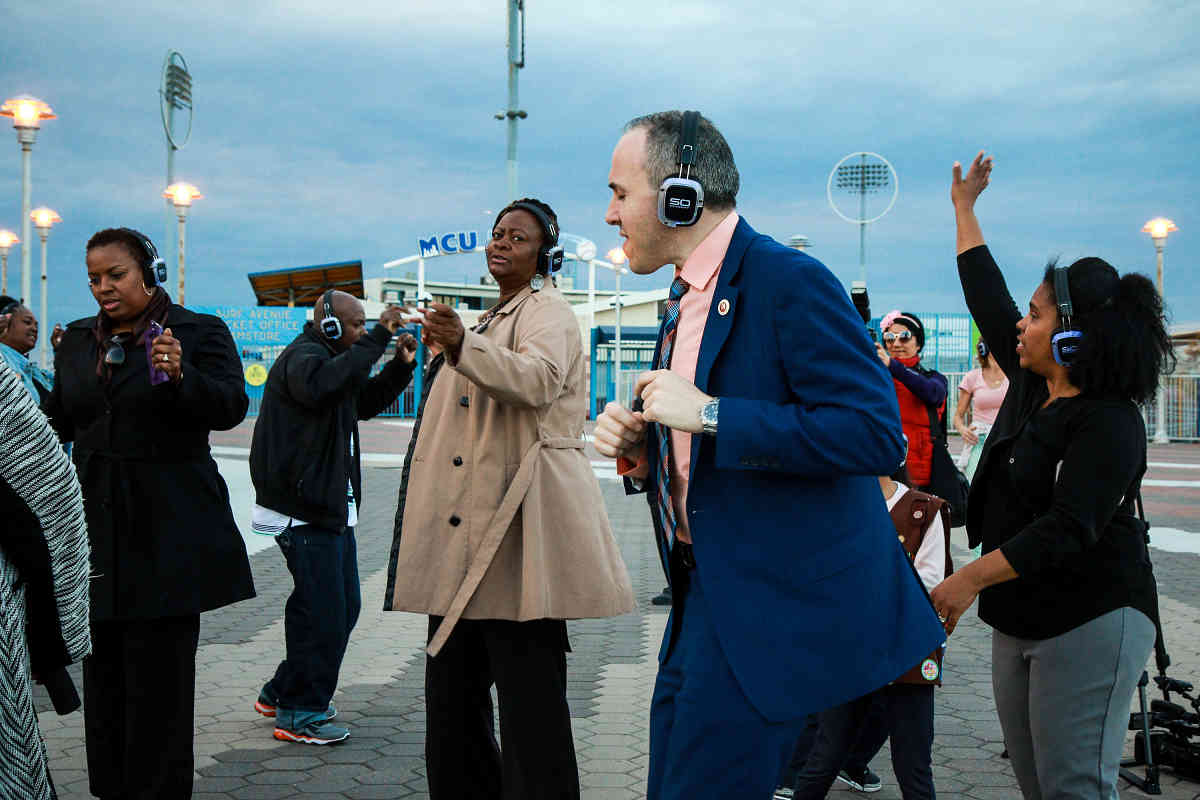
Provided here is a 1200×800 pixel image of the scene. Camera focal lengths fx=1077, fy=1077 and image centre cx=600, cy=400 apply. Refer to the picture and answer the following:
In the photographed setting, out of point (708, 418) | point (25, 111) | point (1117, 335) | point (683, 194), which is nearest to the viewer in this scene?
point (708, 418)

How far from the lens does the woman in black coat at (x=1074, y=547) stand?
2.91m

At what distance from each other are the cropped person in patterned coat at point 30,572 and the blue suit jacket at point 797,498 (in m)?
1.45

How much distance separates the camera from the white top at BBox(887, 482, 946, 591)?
405 cm

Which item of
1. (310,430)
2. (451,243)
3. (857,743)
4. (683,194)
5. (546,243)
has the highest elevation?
(451,243)

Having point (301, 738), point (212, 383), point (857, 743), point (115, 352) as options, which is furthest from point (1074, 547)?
point (301, 738)

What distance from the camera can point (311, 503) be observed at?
511 centimetres

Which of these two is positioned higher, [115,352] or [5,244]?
[5,244]

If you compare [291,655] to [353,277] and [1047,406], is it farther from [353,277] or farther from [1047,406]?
[353,277]

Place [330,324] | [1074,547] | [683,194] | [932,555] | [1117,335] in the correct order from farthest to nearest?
[330,324] → [932,555] → [1117,335] → [1074,547] → [683,194]

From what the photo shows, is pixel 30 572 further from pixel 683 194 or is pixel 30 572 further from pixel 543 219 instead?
pixel 543 219

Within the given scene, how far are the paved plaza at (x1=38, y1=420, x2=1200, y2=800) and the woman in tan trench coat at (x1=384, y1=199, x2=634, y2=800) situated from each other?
970 millimetres

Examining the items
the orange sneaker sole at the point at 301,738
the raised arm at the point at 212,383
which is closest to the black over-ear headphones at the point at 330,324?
the raised arm at the point at 212,383

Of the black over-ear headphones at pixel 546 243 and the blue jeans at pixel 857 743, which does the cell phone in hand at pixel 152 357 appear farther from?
the blue jeans at pixel 857 743

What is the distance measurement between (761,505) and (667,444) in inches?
11.5
